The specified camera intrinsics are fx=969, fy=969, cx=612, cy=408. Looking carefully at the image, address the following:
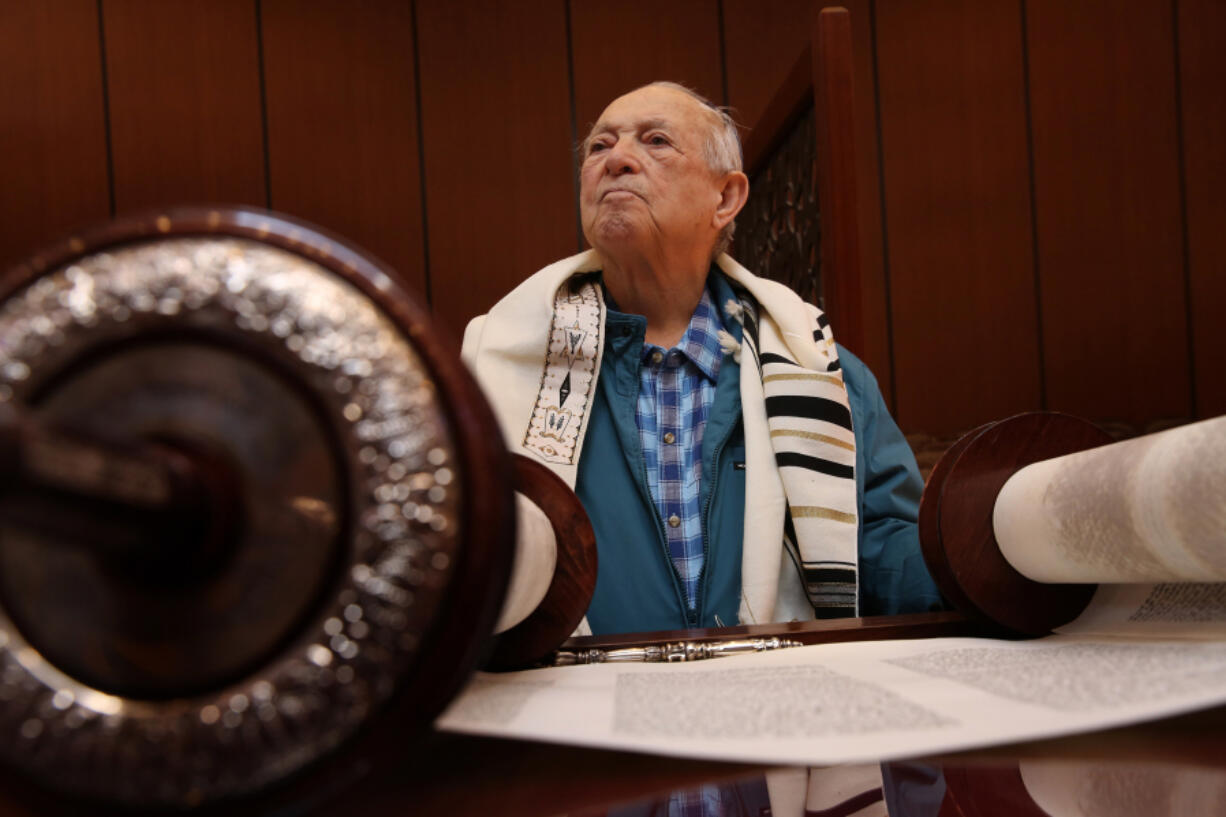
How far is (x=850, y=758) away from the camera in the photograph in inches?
15.7

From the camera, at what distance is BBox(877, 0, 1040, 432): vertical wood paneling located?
138 inches

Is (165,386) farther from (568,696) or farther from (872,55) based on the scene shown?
(872,55)

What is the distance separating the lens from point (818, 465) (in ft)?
5.07

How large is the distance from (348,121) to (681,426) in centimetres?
222

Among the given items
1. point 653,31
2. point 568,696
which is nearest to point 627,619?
point 568,696

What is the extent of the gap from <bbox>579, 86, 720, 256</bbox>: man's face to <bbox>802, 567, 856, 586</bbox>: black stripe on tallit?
0.68 meters

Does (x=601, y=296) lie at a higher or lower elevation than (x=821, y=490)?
higher

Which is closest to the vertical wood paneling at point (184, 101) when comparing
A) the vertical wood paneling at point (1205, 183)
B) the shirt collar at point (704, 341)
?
the shirt collar at point (704, 341)

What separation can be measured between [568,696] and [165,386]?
0.31 meters

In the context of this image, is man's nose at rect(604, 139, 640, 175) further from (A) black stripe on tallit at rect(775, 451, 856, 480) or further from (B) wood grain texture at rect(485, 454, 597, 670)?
(B) wood grain texture at rect(485, 454, 597, 670)

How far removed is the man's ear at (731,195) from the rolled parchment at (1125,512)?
1304mm

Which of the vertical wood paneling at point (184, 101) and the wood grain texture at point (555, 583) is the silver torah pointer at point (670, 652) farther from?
the vertical wood paneling at point (184, 101)

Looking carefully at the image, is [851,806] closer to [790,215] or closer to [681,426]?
[681,426]

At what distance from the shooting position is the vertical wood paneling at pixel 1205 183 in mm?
3490
